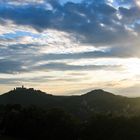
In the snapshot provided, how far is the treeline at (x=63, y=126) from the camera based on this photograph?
335 feet

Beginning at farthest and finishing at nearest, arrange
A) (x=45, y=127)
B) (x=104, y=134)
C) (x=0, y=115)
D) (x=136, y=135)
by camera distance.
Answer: (x=0, y=115)
(x=45, y=127)
(x=104, y=134)
(x=136, y=135)

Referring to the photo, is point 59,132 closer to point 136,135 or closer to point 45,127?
point 45,127

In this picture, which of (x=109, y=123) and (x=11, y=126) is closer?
(x=109, y=123)

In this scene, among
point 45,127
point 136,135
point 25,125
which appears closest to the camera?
point 136,135

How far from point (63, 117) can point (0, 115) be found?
2166 inches

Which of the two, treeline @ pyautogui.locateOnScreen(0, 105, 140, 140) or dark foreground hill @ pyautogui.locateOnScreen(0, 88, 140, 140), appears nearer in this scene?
treeline @ pyautogui.locateOnScreen(0, 105, 140, 140)

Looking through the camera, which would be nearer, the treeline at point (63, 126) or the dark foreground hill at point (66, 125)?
the treeline at point (63, 126)

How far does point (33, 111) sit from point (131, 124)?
52294 mm

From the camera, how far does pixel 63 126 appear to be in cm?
12106

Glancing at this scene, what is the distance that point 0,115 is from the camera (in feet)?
572

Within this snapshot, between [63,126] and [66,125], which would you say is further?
[63,126]

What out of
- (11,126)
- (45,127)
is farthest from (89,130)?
(11,126)

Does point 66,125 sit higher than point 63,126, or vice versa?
point 66,125

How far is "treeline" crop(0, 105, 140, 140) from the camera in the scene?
102025 mm
